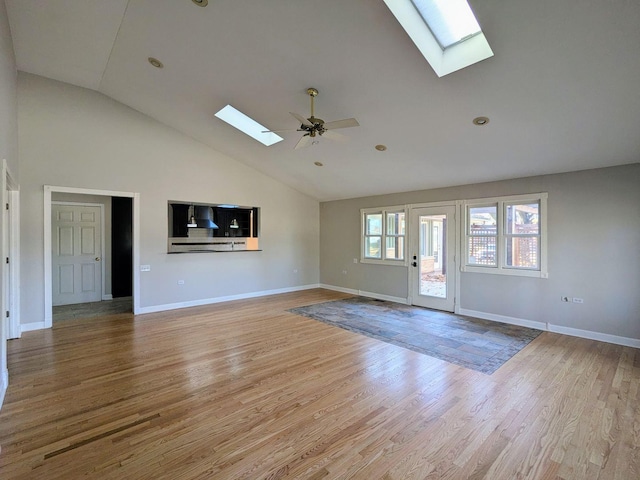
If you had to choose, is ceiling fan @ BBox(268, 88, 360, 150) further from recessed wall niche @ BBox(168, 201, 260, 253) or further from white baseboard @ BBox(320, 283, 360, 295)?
white baseboard @ BBox(320, 283, 360, 295)

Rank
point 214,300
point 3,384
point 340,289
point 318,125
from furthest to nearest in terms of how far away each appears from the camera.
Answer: point 340,289
point 214,300
point 318,125
point 3,384

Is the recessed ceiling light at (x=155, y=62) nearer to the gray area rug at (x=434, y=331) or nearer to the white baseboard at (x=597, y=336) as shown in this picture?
the gray area rug at (x=434, y=331)

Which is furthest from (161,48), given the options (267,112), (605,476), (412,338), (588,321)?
(588,321)

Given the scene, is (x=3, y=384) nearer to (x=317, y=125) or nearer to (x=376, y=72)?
(x=317, y=125)

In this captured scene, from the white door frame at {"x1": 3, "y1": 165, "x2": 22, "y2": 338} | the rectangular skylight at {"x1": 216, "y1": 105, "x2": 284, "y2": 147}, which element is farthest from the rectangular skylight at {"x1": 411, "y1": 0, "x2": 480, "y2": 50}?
the white door frame at {"x1": 3, "y1": 165, "x2": 22, "y2": 338}

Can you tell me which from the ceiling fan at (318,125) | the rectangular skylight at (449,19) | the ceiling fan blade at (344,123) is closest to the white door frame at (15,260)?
the ceiling fan at (318,125)

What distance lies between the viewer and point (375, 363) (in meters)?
3.64

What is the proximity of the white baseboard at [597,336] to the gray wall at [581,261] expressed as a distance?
53 millimetres

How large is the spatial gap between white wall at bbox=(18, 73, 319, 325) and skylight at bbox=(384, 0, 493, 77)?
16.3ft

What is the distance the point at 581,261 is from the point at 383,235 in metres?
3.62

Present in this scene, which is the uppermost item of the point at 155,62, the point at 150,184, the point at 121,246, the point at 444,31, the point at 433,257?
the point at 155,62

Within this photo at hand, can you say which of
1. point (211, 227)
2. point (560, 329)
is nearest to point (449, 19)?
point (560, 329)

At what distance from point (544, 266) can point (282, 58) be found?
16.0 ft

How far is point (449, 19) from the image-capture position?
9.59 ft
